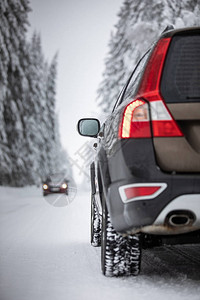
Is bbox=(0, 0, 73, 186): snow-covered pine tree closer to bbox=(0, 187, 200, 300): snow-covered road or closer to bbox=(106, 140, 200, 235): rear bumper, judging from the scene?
bbox=(0, 187, 200, 300): snow-covered road

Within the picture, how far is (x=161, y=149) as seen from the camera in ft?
9.20

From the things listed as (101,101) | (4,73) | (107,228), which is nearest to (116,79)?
(101,101)

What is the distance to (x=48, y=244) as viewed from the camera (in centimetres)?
596

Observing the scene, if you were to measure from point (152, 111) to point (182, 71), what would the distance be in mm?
389

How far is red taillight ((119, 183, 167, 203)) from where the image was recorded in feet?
9.05

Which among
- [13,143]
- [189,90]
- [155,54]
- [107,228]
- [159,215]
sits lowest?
[13,143]

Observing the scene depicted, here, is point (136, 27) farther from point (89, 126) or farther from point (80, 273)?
point (80, 273)

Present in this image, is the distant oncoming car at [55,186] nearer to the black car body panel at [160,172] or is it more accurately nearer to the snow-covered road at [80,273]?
the snow-covered road at [80,273]

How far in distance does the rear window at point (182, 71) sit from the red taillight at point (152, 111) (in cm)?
5

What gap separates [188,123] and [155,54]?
2.12 ft

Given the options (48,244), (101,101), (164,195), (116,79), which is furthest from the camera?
(101,101)

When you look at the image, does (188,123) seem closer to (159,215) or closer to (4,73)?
(159,215)

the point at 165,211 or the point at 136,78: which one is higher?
the point at 136,78

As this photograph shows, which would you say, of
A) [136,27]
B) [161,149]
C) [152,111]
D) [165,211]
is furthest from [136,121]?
[136,27]
